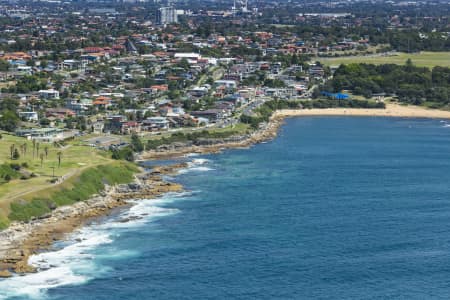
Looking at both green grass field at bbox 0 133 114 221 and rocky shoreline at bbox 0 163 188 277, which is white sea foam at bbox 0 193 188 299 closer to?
rocky shoreline at bbox 0 163 188 277

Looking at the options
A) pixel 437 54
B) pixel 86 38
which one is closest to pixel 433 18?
pixel 437 54

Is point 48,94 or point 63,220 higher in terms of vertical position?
point 48,94

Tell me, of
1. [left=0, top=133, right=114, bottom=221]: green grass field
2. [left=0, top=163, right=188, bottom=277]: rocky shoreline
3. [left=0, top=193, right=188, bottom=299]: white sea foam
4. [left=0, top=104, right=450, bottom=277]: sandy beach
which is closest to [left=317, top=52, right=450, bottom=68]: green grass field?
[left=0, top=104, right=450, bottom=277]: sandy beach

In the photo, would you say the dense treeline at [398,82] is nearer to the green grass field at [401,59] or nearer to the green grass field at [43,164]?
the green grass field at [401,59]

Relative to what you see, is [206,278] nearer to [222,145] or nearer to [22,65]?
[222,145]

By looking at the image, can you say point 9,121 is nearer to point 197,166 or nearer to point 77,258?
point 197,166

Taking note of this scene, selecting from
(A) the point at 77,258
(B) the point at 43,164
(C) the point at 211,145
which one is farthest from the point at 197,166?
(A) the point at 77,258
